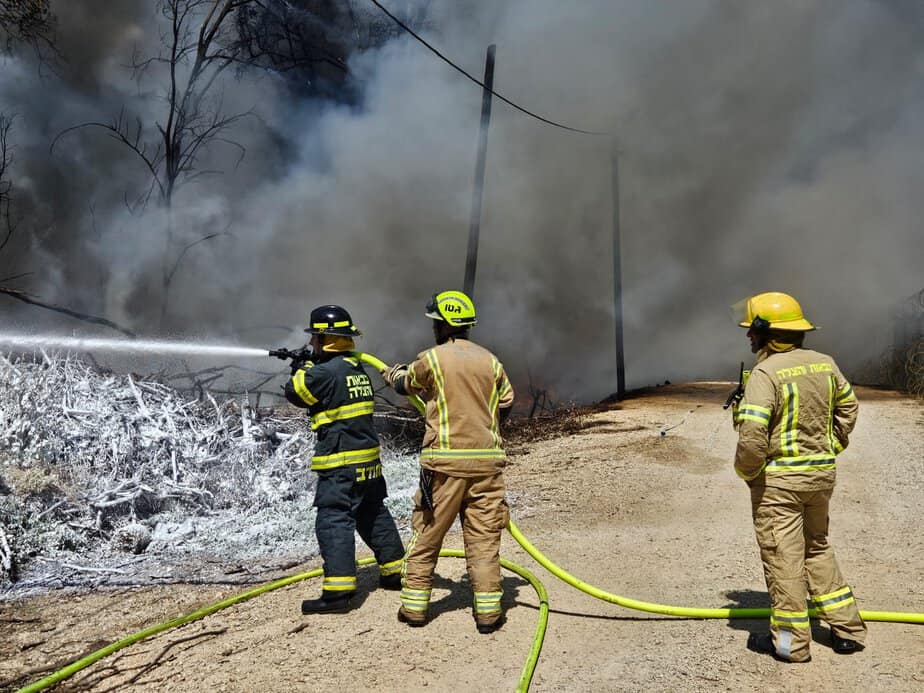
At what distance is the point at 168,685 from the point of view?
3.01 metres

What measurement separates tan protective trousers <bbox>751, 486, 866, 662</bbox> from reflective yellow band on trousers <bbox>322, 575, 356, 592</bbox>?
6.82ft

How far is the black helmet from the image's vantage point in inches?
157

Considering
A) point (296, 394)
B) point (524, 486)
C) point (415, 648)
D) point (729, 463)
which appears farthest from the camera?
point (729, 463)

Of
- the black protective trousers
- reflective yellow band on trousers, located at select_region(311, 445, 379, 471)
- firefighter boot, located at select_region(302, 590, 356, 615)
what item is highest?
reflective yellow band on trousers, located at select_region(311, 445, 379, 471)

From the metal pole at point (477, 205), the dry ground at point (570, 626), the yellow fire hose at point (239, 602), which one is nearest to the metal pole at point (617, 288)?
the metal pole at point (477, 205)

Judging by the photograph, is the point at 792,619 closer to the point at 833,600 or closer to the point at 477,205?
the point at 833,600

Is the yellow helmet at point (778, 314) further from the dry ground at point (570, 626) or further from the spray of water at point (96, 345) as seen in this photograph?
the spray of water at point (96, 345)

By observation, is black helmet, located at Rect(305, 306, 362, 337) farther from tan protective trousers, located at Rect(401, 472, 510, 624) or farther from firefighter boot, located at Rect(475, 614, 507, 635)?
firefighter boot, located at Rect(475, 614, 507, 635)

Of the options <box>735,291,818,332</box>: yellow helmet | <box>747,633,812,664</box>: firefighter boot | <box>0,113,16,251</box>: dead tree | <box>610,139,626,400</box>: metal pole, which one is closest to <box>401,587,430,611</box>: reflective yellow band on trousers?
<box>747,633,812,664</box>: firefighter boot

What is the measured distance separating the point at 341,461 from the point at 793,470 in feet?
7.39

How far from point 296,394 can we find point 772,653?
2.67 meters

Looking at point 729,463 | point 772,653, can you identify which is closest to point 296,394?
point 772,653

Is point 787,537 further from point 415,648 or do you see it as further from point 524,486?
point 524,486

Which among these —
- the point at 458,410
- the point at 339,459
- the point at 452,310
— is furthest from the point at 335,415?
the point at 452,310
